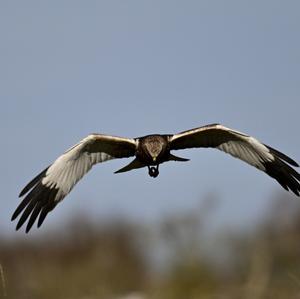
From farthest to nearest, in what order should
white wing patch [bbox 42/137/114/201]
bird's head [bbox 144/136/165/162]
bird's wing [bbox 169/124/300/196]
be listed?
bird's wing [bbox 169/124/300/196] < white wing patch [bbox 42/137/114/201] < bird's head [bbox 144/136/165/162]

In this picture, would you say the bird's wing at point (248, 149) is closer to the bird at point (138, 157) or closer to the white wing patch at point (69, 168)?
the bird at point (138, 157)

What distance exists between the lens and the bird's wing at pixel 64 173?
15.3 meters

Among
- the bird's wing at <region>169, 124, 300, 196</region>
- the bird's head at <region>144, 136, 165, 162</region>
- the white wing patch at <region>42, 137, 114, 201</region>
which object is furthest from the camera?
the bird's wing at <region>169, 124, 300, 196</region>

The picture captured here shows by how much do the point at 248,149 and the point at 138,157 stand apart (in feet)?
4.80

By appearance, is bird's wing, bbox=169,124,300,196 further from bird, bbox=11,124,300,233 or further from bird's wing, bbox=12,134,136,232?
bird's wing, bbox=12,134,136,232

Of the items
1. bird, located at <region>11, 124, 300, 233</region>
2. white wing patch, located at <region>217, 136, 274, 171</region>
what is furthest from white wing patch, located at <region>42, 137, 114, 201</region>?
white wing patch, located at <region>217, 136, 274, 171</region>

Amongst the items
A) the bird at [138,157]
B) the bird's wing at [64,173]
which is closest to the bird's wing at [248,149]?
the bird at [138,157]

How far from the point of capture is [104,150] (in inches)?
621

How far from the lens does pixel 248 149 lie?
1595cm

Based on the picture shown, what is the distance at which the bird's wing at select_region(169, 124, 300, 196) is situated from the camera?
15.7 metres

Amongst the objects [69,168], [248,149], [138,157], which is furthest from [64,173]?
[248,149]

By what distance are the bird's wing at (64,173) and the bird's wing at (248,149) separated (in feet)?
2.45

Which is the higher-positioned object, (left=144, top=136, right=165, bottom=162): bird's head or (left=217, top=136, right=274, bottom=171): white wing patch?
(left=144, top=136, right=165, bottom=162): bird's head

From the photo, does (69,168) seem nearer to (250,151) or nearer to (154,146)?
(154,146)
